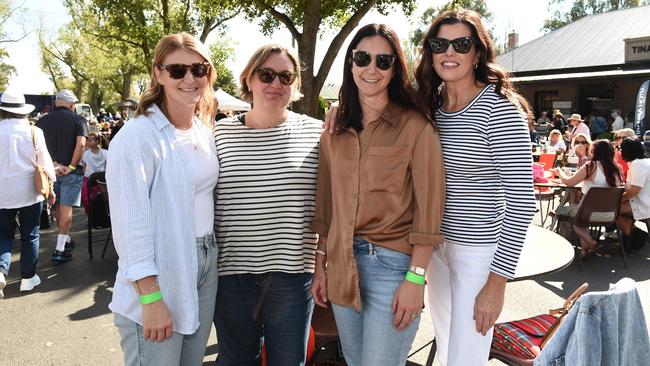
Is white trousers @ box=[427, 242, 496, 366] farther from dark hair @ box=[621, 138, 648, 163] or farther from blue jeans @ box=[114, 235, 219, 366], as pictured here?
dark hair @ box=[621, 138, 648, 163]

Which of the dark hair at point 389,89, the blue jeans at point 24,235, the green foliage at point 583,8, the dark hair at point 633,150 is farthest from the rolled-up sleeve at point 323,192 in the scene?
the green foliage at point 583,8

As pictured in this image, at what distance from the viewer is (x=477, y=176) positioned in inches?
76.9

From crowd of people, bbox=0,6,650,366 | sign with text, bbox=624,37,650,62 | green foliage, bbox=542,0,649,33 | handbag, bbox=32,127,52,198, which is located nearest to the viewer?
crowd of people, bbox=0,6,650,366

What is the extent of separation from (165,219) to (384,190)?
839 mm

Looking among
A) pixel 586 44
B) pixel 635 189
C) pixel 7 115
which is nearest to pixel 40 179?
pixel 7 115

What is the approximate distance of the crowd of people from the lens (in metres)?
1.82

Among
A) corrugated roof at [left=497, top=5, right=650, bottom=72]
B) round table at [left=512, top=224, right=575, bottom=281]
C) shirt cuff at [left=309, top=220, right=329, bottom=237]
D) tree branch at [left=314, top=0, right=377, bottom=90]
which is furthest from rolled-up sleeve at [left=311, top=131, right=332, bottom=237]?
corrugated roof at [left=497, top=5, right=650, bottom=72]

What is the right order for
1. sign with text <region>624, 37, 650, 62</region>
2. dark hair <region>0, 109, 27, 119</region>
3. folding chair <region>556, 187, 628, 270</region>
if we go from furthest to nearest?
sign with text <region>624, 37, 650, 62</region>, folding chair <region>556, 187, 628, 270</region>, dark hair <region>0, 109, 27, 119</region>

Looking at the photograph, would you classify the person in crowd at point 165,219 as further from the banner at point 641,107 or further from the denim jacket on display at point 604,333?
the banner at point 641,107

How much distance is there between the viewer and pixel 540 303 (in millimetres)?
4816

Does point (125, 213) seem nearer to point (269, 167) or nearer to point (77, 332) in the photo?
point (269, 167)

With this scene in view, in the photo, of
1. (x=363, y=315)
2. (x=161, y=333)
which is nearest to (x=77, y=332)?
(x=161, y=333)

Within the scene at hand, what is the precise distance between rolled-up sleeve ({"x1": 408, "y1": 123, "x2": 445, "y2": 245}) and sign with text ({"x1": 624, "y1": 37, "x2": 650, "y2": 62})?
21790 millimetres

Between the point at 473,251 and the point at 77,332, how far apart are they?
3.63m
